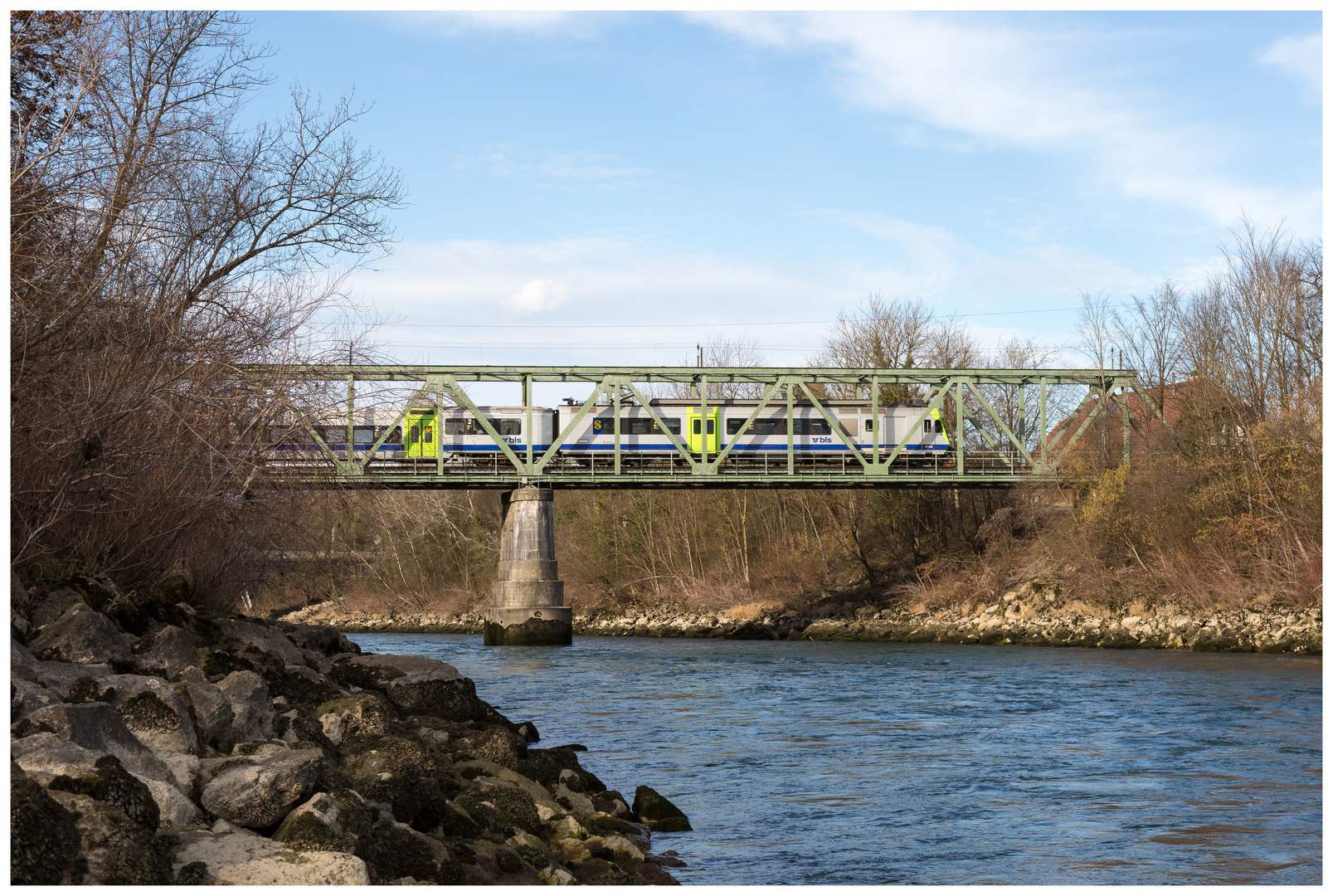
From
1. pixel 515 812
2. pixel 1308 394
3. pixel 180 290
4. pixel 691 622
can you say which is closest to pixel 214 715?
pixel 515 812

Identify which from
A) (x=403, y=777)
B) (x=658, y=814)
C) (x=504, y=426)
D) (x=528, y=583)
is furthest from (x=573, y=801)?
(x=504, y=426)

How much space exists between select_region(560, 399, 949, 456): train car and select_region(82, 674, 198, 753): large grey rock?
36022 millimetres

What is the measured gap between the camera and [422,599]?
64.9 metres

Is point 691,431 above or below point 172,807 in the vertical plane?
above

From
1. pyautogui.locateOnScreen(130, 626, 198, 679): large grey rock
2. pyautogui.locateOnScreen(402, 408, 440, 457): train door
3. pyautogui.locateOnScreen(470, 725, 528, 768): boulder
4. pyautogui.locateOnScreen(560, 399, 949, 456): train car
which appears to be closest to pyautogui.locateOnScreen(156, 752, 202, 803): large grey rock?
pyautogui.locateOnScreen(130, 626, 198, 679): large grey rock

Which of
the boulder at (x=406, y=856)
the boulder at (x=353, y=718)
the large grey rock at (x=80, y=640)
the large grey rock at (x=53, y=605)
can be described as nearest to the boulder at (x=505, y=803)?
the boulder at (x=406, y=856)

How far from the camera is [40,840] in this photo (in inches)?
246

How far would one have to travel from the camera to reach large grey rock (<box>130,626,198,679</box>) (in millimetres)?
11086

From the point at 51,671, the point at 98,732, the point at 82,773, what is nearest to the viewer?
the point at 82,773

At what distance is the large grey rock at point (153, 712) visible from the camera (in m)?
8.92

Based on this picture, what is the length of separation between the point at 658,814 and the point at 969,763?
17.6 feet

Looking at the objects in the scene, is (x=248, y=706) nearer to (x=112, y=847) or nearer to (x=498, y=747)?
(x=498, y=747)

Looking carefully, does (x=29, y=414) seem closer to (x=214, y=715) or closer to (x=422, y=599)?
(x=214, y=715)

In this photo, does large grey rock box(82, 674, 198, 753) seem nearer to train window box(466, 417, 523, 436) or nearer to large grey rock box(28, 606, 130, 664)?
large grey rock box(28, 606, 130, 664)
